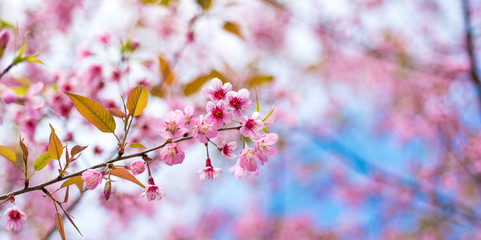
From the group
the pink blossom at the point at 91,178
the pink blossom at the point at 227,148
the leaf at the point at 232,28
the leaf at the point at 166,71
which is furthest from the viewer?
the leaf at the point at 232,28

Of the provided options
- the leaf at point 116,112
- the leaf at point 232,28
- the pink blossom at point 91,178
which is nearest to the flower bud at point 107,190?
the pink blossom at point 91,178

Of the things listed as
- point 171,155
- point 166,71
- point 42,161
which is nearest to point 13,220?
point 42,161

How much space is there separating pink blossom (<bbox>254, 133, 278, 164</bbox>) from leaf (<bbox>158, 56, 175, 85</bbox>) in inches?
26.4

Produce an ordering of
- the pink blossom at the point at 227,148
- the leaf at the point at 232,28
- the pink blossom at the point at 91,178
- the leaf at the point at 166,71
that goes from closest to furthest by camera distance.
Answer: the pink blossom at the point at 91,178 < the pink blossom at the point at 227,148 < the leaf at the point at 166,71 < the leaf at the point at 232,28

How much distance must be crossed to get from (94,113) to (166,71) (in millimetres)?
667

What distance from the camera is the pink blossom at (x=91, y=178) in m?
0.64

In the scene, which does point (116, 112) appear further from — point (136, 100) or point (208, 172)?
point (208, 172)

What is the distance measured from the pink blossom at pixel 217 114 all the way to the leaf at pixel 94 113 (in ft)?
0.62

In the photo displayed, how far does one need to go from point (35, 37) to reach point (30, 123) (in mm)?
1122

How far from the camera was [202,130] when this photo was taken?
0.66 metres

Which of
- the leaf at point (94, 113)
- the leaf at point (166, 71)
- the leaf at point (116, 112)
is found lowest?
the leaf at point (94, 113)

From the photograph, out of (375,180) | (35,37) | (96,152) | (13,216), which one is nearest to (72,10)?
(35,37)

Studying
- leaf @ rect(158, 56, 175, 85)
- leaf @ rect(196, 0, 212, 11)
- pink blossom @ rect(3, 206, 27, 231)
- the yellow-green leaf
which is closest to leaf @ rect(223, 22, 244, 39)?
the yellow-green leaf

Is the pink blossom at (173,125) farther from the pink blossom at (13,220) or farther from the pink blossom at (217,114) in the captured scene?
the pink blossom at (13,220)
